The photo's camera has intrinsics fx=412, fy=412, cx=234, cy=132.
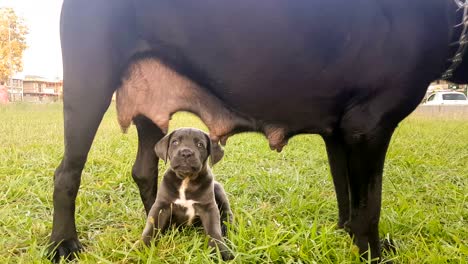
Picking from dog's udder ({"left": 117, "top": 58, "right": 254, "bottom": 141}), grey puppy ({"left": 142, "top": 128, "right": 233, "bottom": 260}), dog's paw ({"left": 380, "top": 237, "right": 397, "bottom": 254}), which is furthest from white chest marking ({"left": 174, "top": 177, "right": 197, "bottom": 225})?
dog's paw ({"left": 380, "top": 237, "right": 397, "bottom": 254})

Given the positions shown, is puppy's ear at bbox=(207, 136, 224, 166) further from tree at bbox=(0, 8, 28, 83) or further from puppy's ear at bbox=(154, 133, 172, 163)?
tree at bbox=(0, 8, 28, 83)

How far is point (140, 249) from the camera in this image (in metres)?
2.08

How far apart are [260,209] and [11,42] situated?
25019mm

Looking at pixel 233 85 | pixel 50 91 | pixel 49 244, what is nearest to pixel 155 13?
pixel 233 85

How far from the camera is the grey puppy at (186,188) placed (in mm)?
2254

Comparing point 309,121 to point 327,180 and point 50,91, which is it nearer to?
point 327,180

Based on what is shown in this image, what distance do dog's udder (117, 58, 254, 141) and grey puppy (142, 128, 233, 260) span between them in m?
0.21

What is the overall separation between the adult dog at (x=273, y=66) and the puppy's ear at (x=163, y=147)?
0.43m

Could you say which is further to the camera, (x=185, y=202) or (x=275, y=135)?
(x=185, y=202)

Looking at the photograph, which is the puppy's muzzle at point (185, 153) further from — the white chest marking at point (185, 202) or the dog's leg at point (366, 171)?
the dog's leg at point (366, 171)

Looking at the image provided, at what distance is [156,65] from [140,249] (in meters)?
0.93

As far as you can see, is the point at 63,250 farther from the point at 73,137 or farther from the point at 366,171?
the point at 366,171

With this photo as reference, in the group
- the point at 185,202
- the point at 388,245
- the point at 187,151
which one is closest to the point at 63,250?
the point at 185,202

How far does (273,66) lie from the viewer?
6.28 feet
